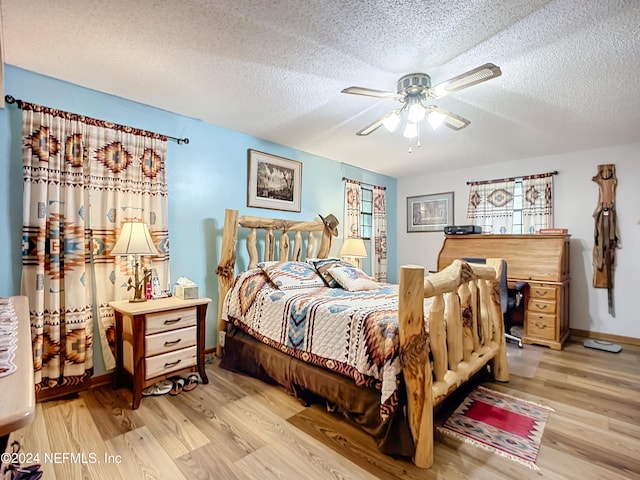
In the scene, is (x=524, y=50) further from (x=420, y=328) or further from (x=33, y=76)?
(x=33, y=76)

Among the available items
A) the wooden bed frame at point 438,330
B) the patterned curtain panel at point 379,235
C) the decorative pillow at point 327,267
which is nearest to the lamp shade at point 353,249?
the decorative pillow at point 327,267

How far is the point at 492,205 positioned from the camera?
4227mm

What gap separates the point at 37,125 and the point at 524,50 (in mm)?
3050

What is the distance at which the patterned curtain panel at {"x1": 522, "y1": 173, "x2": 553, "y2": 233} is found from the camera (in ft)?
12.5

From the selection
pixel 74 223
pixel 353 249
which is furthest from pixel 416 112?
pixel 74 223

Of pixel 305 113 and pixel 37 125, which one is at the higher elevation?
pixel 305 113

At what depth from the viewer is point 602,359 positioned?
2.92 metres

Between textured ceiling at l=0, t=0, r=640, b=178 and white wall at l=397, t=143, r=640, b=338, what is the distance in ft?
2.70

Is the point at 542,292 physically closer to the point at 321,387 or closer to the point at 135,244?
the point at 321,387

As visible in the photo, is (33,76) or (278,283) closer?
(33,76)

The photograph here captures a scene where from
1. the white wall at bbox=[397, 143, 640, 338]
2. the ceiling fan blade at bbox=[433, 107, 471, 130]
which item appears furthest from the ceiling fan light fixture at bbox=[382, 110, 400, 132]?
the white wall at bbox=[397, 143, 640, 338]

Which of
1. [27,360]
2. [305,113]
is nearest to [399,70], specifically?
[305,113]

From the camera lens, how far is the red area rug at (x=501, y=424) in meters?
1.64

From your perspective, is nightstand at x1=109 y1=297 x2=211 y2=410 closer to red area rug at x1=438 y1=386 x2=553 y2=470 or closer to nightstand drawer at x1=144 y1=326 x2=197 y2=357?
nightstand drawer at x1=144 y1=326 x2=197 y2=357
